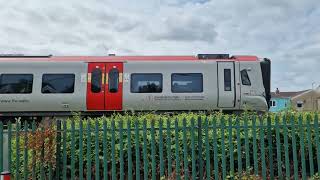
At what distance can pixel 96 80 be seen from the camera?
49.0ft

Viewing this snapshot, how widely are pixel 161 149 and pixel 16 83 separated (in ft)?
31.7

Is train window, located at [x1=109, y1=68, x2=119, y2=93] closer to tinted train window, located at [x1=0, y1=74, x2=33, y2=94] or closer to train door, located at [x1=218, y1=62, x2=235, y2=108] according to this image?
tinted train window, located at [x1=0, y1=74, x2=33, y2=94]

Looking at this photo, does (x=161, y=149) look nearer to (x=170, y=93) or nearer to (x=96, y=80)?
(x=170, y=93)

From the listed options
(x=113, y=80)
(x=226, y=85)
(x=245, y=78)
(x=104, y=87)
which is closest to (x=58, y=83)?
(x=104, y=87)

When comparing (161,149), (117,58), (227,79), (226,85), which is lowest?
(161,149)

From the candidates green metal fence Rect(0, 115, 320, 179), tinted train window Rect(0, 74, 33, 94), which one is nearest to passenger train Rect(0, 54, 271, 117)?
tinted train window Rect(0, 74, 33, 94)

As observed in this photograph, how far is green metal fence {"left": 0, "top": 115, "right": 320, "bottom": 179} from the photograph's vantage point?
708cm

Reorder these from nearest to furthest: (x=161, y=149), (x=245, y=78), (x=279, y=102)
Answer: (x=161, y=149) < (x=245, y=78) < (x=279, y=102)

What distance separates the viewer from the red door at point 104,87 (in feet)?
48.8

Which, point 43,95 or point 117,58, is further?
point 117,58

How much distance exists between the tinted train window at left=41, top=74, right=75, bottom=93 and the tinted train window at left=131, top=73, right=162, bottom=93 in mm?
2374

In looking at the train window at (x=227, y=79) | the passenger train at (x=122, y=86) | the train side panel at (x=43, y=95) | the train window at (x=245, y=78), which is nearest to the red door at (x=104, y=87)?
the passenger train at (x=122, y=86)

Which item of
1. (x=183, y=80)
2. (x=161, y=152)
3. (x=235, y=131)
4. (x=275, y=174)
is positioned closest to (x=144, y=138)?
(x=161, y=152)

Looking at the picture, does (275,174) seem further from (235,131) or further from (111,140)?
(111,140)
